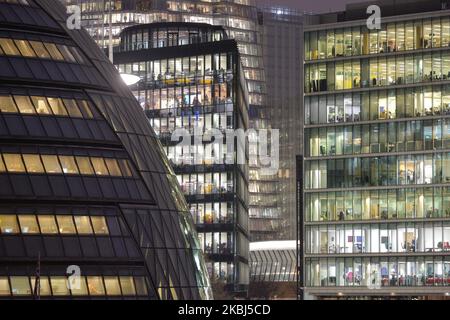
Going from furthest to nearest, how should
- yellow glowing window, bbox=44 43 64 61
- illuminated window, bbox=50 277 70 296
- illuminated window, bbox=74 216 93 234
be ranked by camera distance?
yellow glowing window, bbox=44 43 64 61
illuminated window, bbox=74 216 93 234
illuminated window, bbox=50 277 70 296

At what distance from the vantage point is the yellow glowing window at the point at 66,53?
263ft

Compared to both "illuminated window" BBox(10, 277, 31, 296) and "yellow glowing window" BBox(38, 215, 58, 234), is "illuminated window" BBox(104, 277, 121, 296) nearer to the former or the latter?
"yellow glowing window" BBox(38, 215, 58, 234)

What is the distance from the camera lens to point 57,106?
77750mm

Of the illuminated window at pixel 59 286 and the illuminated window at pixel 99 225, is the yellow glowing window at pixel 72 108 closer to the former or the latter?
the illuminated window at pixel 99 225

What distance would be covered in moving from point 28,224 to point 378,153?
93.7m

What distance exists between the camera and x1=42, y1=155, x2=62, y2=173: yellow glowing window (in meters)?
75.7

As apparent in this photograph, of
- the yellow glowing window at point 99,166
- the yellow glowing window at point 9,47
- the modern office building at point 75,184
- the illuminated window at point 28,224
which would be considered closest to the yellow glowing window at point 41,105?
the modern office building at point 75,184

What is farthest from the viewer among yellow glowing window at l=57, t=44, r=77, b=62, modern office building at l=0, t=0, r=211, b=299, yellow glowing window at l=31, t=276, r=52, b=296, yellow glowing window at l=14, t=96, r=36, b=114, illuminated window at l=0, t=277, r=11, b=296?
yellow glowing window at l=57, t=44, r=77, b=62

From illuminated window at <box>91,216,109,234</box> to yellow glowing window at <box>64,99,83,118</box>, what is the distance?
268 inches

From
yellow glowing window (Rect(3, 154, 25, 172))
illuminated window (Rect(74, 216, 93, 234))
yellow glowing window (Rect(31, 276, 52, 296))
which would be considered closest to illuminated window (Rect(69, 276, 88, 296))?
yellow glowing window (Rect(31, 276, 52, 296))

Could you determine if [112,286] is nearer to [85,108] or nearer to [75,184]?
[75,184]

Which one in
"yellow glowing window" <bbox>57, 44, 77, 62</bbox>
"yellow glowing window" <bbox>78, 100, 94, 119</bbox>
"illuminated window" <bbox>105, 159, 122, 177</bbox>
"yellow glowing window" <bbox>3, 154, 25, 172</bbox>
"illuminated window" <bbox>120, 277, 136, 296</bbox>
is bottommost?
"illuminated window" <bbox>120, 277, 136, 296</bbox>

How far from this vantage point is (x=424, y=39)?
15875cm
